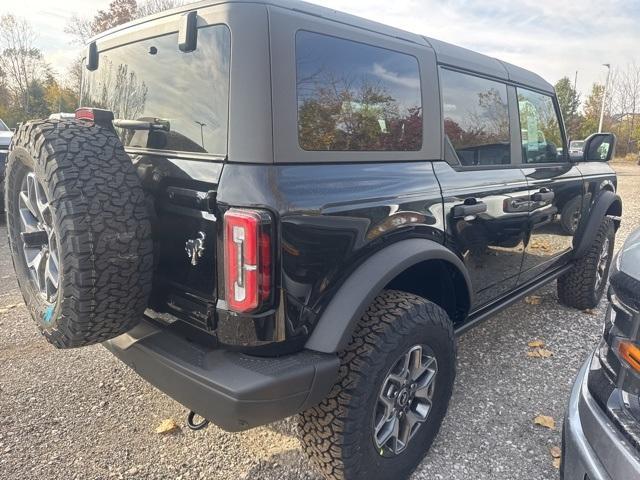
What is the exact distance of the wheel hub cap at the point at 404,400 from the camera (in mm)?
2111

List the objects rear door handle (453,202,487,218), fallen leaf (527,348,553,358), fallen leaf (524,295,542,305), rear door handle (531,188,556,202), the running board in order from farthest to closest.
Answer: fallen leaf (524,295,542,305) → fallen leaf (527,348,553,358) → rear door handle (531,188,556,202) → the running board → rear door handle (453,202,487,218)

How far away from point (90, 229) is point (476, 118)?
2188 millimetres

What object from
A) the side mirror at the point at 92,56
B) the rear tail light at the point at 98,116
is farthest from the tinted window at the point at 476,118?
the side mirror at the point at 92,56

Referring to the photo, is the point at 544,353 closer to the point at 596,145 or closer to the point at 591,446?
the point at 596,145

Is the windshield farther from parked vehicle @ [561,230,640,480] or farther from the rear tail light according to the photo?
parked vehicle @ [561,230,640,480]

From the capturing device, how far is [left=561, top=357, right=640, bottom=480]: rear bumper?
1373 mm

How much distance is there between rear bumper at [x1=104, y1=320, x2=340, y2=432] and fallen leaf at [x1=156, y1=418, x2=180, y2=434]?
76cm

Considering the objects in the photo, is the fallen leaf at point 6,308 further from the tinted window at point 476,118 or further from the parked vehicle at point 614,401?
the parked vehicle at point 614,401

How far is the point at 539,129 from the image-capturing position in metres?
3.48

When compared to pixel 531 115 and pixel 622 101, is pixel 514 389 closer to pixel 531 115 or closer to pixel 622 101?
pixel 531 115

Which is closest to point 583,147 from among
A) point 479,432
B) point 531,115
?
point 531,115

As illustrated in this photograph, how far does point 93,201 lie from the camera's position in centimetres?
171

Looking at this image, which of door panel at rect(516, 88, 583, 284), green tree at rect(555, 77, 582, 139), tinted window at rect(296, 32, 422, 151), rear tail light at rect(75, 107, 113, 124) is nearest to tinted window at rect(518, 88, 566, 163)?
door panel at rect(516, 88, 583, 284)

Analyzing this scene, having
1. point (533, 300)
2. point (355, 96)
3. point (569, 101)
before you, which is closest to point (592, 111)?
point (569, 101)
